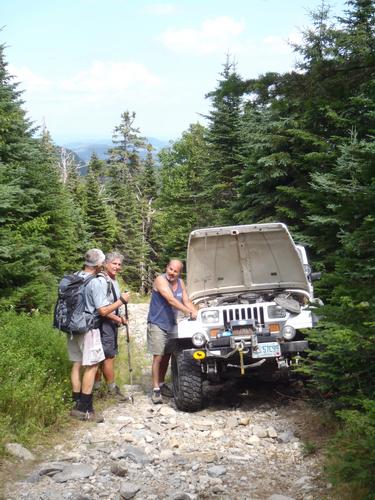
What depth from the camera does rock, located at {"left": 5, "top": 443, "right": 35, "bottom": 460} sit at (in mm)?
5546

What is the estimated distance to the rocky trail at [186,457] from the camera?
15.8 ft

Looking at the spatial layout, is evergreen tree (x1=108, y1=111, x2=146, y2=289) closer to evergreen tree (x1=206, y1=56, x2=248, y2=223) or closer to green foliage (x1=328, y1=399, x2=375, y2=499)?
evergreen tree (x1=206, y1=56, x2=248, y2=223)

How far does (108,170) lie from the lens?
66500 mm

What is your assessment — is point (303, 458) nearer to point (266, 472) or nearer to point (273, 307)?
point (266, 472)

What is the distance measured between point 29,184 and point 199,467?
1346cm

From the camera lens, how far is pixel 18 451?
5.59 metres

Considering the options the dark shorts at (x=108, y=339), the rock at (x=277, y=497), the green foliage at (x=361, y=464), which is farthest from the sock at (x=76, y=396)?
the green foliage at (x=361, y=464)

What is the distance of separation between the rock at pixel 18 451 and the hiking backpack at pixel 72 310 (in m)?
1.65

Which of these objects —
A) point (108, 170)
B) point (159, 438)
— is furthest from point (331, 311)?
point (108, 170)

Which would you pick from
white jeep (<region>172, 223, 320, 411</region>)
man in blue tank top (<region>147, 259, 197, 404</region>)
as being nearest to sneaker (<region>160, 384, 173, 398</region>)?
man in blue tank top (<region>147, 259, 197, 404</region>)

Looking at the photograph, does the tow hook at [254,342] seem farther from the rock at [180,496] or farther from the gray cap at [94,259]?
the rock at [180,496]

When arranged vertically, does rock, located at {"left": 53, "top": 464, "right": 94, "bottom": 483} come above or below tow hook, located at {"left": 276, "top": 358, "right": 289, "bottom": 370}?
below

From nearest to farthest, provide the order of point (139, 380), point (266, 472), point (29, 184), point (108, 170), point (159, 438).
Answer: point (266, 472) < point (159, 438) < point (139, 380) < point (29, 184) < point (108, 170)

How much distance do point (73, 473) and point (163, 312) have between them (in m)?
3.27
